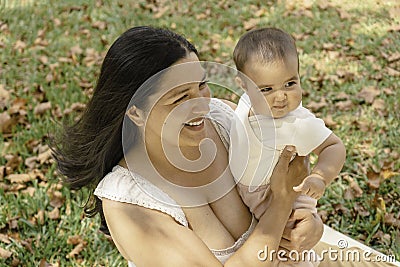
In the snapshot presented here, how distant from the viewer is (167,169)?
2.05 meters

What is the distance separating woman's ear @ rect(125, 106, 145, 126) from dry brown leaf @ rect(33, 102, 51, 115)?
281cm

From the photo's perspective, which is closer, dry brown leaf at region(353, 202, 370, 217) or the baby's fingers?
the baby's fingers

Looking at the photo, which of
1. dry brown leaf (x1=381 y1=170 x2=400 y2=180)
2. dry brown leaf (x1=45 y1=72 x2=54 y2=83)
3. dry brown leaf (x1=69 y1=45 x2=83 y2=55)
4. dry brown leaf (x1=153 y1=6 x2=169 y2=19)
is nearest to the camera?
dry brown leaf (x1=381 y1=170 x2=400 y2=180)

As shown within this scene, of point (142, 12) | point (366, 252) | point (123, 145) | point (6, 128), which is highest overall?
point (123, 145)

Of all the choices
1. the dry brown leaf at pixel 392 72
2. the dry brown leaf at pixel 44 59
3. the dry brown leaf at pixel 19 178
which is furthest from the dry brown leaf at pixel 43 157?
the dry brown leaf at pixel 392 72

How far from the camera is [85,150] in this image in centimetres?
214

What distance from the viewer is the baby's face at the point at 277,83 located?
192 centimetres

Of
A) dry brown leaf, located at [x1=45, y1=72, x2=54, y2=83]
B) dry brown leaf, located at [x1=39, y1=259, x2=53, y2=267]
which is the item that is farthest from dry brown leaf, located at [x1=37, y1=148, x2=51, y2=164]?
dry brown leaf, located at [x1=45, y1=72, x2=54, y2=83]

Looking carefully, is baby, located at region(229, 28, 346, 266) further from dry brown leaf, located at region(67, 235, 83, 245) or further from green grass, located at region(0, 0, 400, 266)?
dry brown leaf, located at region(67, 235, 83, 245)

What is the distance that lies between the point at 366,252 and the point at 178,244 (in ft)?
3.87

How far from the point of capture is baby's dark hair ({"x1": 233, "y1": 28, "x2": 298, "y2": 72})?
1.92 meters

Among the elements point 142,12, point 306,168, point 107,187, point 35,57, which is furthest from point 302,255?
point 142,12

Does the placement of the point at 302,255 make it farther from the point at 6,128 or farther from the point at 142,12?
the point at 142,12

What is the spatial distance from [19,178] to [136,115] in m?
2.10
